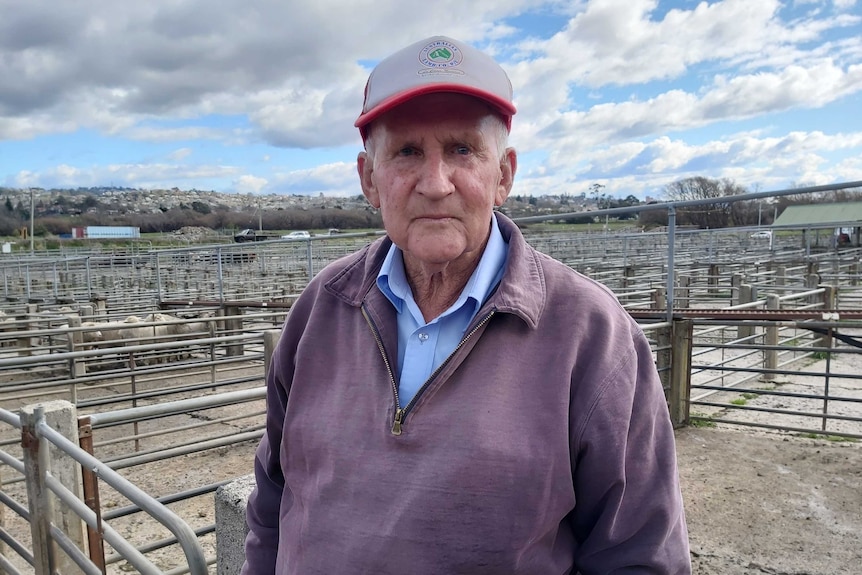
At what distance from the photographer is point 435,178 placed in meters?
1.29

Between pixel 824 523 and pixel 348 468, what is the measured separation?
408 centimetres

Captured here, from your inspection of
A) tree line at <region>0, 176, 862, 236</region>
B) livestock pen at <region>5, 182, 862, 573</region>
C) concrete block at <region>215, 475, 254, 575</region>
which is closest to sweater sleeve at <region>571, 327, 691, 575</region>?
livestock pen at <region>5, 182, 862, 573</region>

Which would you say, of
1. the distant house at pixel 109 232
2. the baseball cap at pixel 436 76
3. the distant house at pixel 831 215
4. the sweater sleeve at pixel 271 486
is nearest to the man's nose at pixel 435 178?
the baseball cap at pixel 436 76

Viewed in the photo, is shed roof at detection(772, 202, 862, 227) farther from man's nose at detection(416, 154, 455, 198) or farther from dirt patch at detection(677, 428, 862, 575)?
man's nose at detection(416, 154, 455, 198)

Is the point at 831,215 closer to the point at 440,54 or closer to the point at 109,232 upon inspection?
the point at 440,54

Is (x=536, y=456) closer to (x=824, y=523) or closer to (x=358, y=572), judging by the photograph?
(x=358, y=572)

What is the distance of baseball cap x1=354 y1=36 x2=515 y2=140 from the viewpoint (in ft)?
4.06

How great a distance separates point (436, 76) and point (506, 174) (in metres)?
0.32

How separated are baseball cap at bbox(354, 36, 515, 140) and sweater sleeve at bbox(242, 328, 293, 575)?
661mm

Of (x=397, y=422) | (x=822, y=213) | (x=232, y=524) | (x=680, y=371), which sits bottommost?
(x=680, y=371)

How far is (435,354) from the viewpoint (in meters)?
1.30

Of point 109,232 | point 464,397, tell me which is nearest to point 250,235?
point 464,397

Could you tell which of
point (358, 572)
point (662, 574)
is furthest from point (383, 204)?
point (662, 574)

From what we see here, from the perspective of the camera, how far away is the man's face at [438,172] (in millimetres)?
1295
